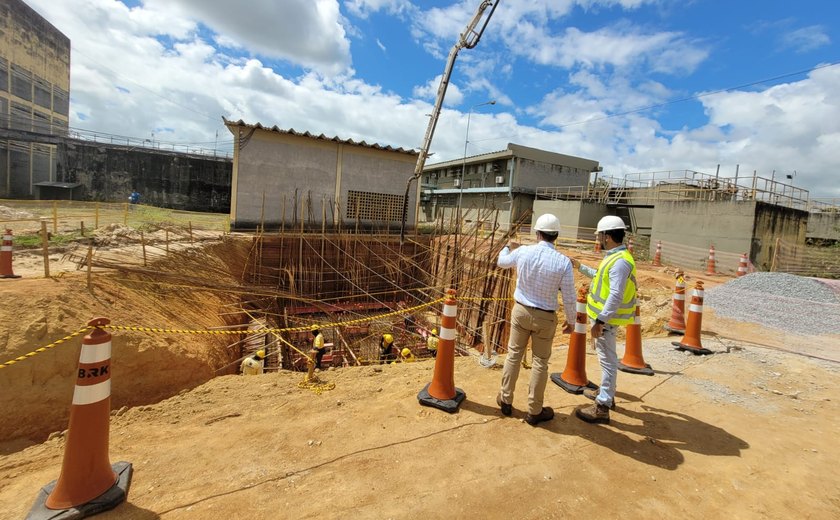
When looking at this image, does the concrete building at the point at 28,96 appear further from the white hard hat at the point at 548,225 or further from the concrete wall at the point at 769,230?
the concrete wall at the point at 769,230

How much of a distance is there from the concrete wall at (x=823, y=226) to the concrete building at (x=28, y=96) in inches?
1934

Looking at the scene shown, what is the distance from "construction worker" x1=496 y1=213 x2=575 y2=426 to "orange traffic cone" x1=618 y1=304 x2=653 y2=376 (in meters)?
1.84

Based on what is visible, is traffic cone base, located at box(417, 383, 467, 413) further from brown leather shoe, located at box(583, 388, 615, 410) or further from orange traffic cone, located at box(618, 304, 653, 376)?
orange traffic cone, located at box(618, 304, 653, 376)

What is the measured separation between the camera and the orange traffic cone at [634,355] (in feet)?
14.8

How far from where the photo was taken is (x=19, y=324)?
4.22 metres

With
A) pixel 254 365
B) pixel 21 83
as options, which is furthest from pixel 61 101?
pixel 254 365

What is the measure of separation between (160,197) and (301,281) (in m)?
23.3

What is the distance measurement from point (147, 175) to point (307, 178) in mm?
20322

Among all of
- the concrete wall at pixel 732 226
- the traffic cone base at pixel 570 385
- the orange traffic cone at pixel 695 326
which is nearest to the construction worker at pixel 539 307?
the traffic cone base at pixel 570 385

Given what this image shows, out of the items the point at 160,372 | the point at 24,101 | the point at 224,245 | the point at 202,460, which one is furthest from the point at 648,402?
the point at 24,101

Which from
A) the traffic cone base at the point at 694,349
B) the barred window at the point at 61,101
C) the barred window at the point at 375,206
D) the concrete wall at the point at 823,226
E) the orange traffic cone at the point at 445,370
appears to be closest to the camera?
the orange traffic cone at the point at 445,370

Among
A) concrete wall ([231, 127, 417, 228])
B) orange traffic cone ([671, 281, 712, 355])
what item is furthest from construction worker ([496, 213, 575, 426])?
concrete wall ([231, 127, 417, 228])

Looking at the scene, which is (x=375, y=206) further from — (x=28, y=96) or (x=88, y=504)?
(x=28, y=96)

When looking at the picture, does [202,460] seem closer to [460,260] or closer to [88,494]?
[88,494]
